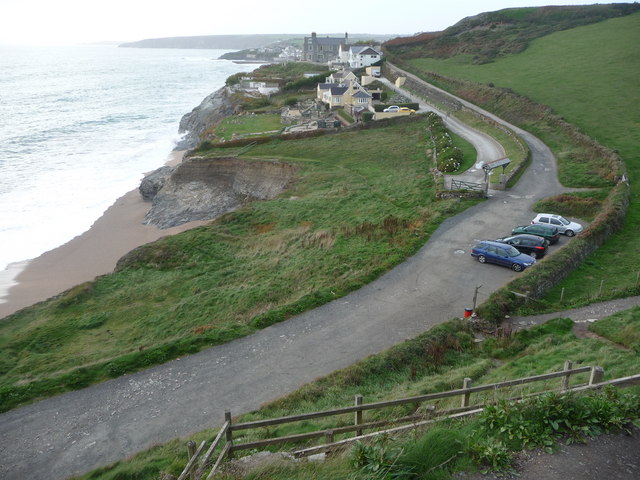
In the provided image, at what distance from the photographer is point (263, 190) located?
145 feet

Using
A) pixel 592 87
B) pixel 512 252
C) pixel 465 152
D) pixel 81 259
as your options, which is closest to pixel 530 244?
pixel 512 252

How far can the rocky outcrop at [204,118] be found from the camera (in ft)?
239

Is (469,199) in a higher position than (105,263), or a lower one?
higher

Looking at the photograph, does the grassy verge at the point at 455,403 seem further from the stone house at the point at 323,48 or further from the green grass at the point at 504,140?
the stone house at the point at 323,48

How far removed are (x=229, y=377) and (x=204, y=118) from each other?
7237cm

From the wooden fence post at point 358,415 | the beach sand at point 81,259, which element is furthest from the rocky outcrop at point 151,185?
the wooden fence post at point 358,415

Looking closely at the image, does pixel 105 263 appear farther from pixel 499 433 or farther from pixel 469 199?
pixel 499 433

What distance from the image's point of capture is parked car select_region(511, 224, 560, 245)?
78.3 feet

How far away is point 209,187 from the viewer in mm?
46875

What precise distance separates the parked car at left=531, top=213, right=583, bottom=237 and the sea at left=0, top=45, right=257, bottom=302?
3197 centimetres

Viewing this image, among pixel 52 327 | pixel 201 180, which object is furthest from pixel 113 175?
pixel 52 327

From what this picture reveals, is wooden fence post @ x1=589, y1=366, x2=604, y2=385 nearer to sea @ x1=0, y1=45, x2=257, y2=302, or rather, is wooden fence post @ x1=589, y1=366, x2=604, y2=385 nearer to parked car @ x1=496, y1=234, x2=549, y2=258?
parked car @ x1=496, y1=234, x2=549, y2=258

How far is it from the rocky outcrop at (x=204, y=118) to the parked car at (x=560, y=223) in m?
54.4

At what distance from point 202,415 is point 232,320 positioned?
6.57 m
